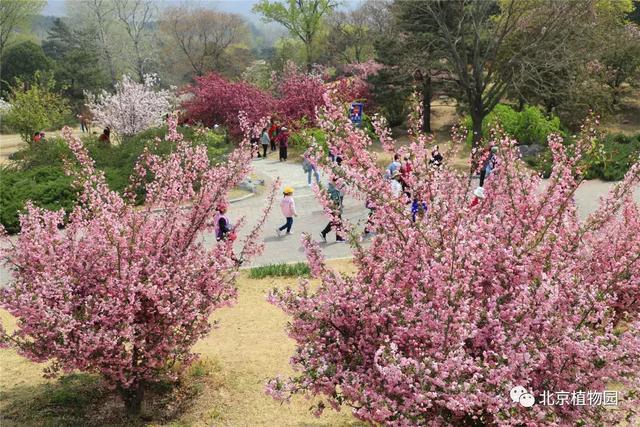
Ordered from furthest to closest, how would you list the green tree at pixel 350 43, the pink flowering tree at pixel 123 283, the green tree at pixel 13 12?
the green tree at pixel 13 12 → the green tree at pixel 350 43 → the pink flowering tree at pixel 123 283

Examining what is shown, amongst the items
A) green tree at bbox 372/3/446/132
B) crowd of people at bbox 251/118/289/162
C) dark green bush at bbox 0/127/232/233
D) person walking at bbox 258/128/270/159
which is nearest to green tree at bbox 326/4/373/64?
green tree at bbox 372/3/446/132

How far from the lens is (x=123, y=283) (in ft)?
19.0

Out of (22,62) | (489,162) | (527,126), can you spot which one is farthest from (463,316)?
(22,62)

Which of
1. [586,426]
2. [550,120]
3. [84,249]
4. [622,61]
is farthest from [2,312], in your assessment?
[622,61]

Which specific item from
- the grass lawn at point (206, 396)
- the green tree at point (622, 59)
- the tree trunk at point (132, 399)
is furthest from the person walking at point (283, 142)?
the tree trunk at point (132, 399)

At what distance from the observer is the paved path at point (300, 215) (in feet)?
42.0

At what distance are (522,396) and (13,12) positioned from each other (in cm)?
5968

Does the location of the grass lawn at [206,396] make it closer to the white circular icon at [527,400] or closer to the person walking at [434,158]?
the white circular icon at [527,400]

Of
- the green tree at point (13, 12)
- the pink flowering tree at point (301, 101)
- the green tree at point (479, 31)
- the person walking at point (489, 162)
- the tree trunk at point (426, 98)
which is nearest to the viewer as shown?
the person walking at point (489, 162)

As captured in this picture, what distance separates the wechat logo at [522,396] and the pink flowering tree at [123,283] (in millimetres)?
3385

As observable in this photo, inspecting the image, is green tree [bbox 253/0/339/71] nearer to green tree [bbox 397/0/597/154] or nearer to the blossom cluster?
the blossom cluster

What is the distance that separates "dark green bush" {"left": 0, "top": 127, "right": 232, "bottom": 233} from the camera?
15.7 meters

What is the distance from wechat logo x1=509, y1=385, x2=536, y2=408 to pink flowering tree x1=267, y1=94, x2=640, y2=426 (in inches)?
2.1

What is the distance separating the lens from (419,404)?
4117 millimetres
